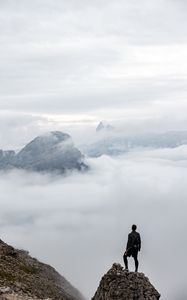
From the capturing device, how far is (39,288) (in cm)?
6806

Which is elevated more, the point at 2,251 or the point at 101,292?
the point at 2,251

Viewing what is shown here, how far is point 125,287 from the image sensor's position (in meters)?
49.5

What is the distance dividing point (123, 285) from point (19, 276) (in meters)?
21.6

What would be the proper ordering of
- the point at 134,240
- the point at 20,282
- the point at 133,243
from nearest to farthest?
1. the point at 134,240
2. the point at 133,243
3. the point at 20,282

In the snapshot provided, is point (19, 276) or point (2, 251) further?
point (2, 251)

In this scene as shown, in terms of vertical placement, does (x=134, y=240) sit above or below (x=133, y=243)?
above

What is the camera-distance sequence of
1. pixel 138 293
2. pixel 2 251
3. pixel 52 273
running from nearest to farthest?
pixel 138 293
pixel 2 251
pixel 52 273

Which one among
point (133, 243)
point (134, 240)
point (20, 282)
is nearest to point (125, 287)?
point (133, 243)

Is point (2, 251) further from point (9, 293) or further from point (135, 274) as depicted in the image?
point (135, 274)

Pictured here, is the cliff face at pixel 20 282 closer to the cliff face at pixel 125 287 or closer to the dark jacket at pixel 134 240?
the cliff face at pixel 125 287

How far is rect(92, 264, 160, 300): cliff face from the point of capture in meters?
49.2

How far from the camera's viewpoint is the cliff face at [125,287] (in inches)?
1939

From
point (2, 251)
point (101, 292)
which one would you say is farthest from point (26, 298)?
point (2, 251)

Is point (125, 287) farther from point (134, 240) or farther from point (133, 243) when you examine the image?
point (134, 240)
